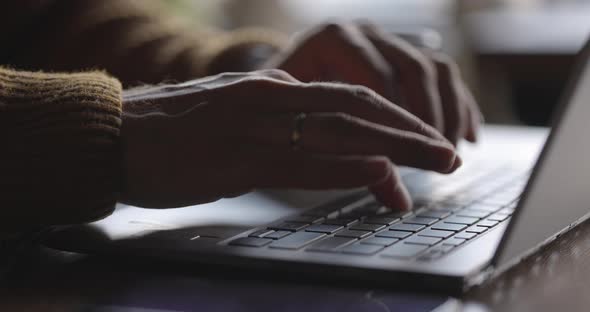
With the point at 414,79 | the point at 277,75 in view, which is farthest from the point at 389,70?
the point at 277,75

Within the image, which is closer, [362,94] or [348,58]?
[362,94]

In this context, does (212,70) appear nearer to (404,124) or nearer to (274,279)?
(404,124)

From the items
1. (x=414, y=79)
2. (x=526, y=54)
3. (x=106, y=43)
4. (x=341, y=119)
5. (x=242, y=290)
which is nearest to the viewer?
(x=242, y=290)

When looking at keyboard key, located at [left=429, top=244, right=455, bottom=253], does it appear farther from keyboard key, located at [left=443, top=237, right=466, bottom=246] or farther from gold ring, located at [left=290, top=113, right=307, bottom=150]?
gold ring, located at [left=290, top=113, right=307, bottom=150]

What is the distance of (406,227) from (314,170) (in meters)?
0.09

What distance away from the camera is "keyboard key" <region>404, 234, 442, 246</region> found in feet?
1.43

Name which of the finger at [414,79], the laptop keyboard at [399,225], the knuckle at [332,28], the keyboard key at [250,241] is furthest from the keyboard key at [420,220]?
the knuckle at [332,28]

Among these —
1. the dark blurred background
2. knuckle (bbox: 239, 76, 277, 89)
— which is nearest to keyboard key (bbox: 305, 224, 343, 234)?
knuckle (bbox: 239, 76, 277, 89)

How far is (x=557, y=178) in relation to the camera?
40 centimetres

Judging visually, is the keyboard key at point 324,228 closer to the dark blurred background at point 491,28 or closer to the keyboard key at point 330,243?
the keyboard key at point 330,243

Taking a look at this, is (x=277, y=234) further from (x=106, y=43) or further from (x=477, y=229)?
(x=106, y=43)

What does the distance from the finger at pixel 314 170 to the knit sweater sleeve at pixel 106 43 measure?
1.74 feet

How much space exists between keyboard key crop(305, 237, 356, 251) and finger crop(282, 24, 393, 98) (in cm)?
36

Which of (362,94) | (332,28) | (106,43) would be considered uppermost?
(106,43)
